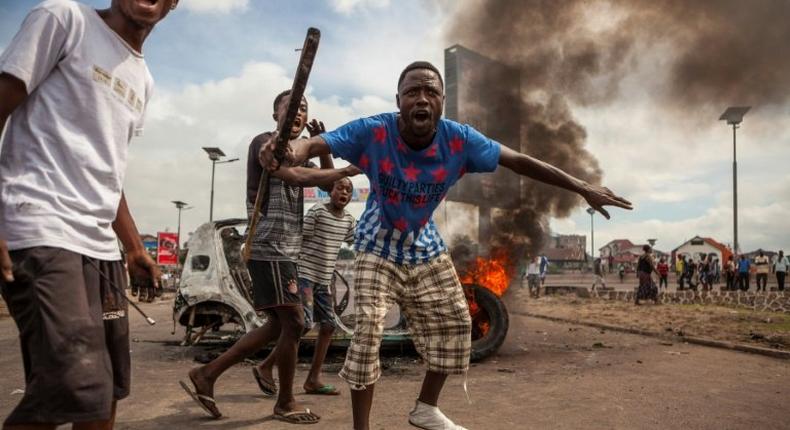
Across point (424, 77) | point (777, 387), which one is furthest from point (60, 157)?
point (777, 387)

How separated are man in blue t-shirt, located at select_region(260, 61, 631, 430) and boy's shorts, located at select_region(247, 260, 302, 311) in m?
1.04

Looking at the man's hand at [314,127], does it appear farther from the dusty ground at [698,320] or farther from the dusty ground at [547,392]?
the dusty ground at [698,320]

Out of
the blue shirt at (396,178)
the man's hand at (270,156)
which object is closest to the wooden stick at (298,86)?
the man's hand at (270,156)

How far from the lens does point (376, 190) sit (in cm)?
305

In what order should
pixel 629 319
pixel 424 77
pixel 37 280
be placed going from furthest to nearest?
pixel 629 319 → pixel 424 77 → pixel 37 280

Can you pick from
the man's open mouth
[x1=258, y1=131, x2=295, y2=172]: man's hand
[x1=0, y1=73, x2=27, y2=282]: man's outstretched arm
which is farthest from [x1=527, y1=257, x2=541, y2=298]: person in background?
[x1=0, y1=73, x2=27, y2=282]: man's outstretched arm

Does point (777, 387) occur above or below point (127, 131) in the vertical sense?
below

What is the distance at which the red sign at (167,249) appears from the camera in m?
25.3

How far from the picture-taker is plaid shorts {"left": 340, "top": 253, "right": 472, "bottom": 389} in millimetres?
2977

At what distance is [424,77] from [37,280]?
1953 millimetres

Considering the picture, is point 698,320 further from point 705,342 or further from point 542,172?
point 542,172

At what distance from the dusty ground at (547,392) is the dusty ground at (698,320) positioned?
144 cm

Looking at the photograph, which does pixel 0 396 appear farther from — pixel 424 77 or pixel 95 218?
pixel 424 77

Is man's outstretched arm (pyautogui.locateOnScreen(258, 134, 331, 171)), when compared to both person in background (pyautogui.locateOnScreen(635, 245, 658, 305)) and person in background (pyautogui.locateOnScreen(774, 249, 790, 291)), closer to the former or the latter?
person in background (pyautogui.locateOnScreen(635, 245, 658, 305))
